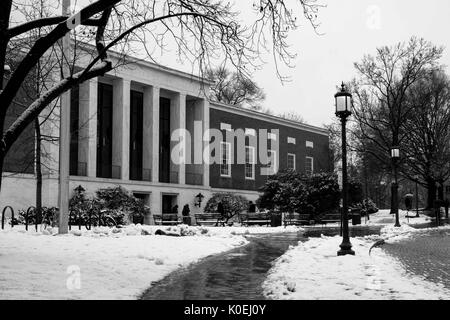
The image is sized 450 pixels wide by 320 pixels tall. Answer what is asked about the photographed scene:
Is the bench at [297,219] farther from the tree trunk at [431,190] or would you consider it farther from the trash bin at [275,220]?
the tree trunk at [431,190]

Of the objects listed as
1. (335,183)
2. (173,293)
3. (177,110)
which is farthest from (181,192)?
(173,293)

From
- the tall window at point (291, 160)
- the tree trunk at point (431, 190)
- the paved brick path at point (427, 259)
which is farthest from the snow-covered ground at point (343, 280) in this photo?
the tall window at point (291, 160)

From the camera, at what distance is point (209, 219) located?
115 ft

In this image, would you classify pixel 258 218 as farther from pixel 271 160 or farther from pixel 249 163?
pixel 271 160

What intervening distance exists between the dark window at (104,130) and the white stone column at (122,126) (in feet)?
2.71

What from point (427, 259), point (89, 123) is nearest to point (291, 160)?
point (89, 123)

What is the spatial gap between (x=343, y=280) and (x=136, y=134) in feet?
113

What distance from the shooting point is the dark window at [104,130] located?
3938 cm

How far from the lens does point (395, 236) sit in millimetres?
23000

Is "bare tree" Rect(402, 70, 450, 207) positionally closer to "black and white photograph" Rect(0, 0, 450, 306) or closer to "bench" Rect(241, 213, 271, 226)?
"black and white photograph" Rect(0, 0, 450, 306)

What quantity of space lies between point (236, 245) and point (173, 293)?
9.80 meters

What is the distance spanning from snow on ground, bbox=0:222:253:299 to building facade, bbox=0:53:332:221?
54.3 ft

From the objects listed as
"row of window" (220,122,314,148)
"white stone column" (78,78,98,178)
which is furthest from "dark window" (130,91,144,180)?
"row of window" (220,122,314,148)
